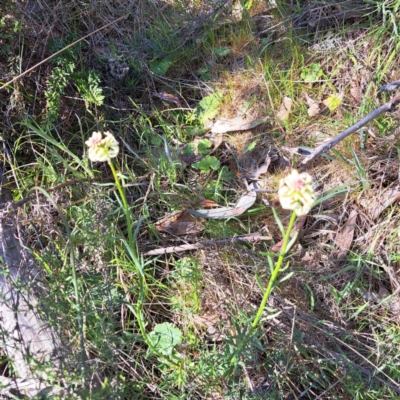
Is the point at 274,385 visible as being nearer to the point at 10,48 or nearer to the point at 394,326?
the point at 394,326

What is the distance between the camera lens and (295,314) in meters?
1.90

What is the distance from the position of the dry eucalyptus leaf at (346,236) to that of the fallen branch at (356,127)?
330 mm

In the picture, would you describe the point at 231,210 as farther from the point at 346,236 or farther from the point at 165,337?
the point at 165,337

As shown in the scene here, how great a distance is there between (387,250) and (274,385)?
774 millimetres

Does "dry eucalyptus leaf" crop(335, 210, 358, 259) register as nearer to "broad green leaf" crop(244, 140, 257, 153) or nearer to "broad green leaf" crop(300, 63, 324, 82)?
"broad green leaf" crop(244, 140, 257, 153)

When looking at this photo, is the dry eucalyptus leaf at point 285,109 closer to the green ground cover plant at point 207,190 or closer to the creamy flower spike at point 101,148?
the green ground cover plant at point 207,190

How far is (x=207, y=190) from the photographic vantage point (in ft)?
7.68

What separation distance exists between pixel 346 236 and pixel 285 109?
2.40 ft

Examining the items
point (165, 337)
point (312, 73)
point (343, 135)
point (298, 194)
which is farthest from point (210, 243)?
point (312, 73)

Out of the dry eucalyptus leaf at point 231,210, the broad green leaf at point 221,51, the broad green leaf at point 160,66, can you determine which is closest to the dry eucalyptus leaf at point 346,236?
the dry eucalyptus leaf at point 231,210

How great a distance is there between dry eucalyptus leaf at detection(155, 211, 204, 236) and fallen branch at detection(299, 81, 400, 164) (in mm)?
575

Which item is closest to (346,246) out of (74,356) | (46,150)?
(74,356)

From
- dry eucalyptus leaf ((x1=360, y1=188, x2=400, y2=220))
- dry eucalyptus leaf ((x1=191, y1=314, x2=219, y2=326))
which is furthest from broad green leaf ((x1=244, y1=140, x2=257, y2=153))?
dry eucalyptus leaf ((x1=191, y1=314, x2=219, y2=326))

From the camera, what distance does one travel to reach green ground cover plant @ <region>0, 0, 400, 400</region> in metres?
1.85
